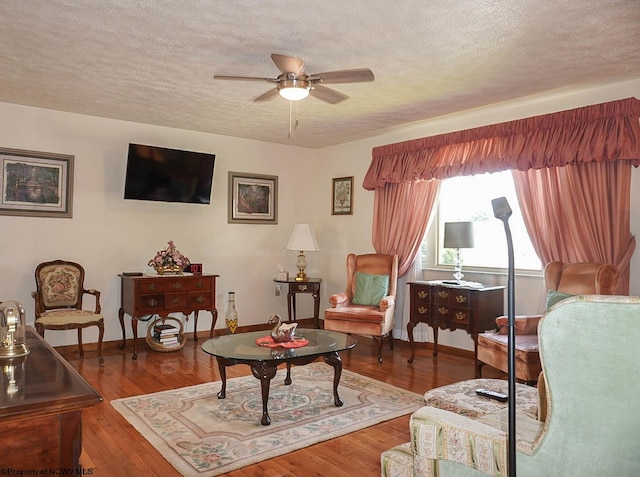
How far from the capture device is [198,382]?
4078 millimetres

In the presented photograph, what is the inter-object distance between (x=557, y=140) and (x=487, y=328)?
173 centimetres

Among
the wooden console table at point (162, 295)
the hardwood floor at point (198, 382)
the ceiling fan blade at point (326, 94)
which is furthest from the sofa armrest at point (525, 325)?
the wooden console table at point (162, 295)

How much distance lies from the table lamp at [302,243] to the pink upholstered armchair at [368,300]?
635mm

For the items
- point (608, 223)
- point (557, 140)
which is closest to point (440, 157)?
point (557, 140)

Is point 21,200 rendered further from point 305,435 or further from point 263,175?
point 305,435

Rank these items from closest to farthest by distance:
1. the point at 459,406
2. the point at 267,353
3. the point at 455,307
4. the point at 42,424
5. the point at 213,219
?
the point at 42,424 → the point at 459,406 → the point at 267,353 → the point at 455,307 → the point at 213,219

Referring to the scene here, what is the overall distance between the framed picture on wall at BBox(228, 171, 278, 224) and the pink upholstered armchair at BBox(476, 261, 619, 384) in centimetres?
341

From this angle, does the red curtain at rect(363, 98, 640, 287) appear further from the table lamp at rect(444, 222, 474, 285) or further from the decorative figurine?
the decorative figurine

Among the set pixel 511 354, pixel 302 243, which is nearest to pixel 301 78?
pixel 511 354

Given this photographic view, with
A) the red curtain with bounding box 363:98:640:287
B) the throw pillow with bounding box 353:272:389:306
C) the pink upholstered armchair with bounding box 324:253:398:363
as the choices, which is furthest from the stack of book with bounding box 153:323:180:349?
the red curtain with bounding box 363:98:640:287

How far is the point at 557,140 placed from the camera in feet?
13.4

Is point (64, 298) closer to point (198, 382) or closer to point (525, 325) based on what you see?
point (198, 382)

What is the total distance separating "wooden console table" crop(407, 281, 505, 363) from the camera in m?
4.35

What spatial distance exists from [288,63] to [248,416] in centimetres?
232
